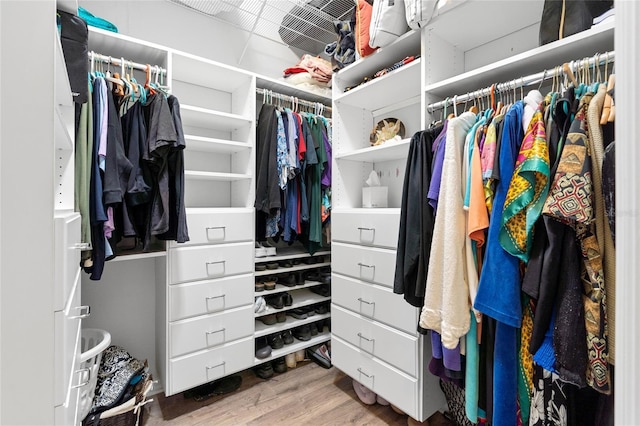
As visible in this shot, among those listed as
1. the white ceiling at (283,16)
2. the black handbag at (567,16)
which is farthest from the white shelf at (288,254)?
the black handbag at (567,16)

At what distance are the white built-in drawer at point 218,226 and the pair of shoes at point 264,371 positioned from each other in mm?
894

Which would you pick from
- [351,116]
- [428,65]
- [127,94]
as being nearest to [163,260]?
[127,94]

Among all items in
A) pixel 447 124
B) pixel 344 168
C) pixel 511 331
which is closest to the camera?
pixel 511 331

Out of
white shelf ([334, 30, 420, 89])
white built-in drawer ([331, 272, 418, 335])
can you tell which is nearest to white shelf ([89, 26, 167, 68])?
white shelf ([334, 30, 420, 89])

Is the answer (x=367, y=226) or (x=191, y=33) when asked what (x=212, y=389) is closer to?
(x=367, y=226)

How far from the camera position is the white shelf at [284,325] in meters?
1.95

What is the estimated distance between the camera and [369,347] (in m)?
1.58

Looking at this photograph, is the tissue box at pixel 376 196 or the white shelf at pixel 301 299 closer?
the tissue box at pixel 376 196

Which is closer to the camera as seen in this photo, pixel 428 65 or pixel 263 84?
pixel 428 65

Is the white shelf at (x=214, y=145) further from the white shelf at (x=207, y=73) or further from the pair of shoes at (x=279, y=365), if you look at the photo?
the pair of shoes at (x=279, y=365)

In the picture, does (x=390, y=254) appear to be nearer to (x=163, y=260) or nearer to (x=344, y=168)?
(x=344, y=168)

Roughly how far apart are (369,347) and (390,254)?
0.54 m

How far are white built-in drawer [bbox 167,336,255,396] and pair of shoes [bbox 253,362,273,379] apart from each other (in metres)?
0.16

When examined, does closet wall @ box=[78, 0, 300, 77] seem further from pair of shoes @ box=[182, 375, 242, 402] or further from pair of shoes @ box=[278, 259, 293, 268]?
pair of shoes @ box=[182, 375, 242, 402]
